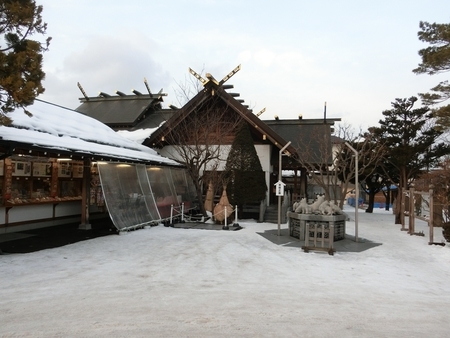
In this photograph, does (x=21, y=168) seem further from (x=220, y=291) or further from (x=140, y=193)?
(x=220, y=291)

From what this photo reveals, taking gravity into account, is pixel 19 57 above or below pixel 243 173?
above

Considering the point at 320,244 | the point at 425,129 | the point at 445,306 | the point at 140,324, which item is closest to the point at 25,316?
the point at 140,324

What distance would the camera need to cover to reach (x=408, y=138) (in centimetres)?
1825

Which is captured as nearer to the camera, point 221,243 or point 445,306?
point 445,306

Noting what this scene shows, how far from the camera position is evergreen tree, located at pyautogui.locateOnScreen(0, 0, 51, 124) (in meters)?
6.31

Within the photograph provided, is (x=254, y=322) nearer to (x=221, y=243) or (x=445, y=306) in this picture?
(x=445, y=306)

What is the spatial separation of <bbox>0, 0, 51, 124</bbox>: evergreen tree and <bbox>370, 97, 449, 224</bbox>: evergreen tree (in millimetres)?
17249

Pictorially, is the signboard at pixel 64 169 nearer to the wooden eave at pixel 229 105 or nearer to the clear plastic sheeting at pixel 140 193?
the clear plastic sheeting at pixel 140 193

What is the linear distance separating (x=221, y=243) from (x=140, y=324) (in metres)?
6.24

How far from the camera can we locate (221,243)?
34.3 feet

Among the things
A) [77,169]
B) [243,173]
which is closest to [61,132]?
[77,169]

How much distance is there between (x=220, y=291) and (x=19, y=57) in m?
5.63

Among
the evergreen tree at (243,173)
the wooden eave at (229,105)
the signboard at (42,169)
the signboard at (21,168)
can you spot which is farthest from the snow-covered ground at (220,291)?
the wooden eave at (229,105)

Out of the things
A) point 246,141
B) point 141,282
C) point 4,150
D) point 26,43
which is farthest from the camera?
point 246,141
